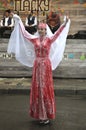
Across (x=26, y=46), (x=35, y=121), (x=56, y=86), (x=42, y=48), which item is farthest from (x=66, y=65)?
(x=42, y=48)

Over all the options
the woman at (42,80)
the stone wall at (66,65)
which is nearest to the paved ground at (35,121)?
the woman at (42,80)

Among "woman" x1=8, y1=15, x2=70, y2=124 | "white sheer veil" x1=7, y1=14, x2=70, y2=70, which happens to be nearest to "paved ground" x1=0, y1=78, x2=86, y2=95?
"white sheer veil" x1=7, y1=14, x2=70, y2=70

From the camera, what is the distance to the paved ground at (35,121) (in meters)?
8.04

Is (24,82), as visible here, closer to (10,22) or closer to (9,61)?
(9,61)

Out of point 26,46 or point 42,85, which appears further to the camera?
point 26,46

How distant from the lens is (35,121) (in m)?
8.41

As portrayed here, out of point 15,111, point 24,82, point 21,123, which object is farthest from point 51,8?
point 21,123

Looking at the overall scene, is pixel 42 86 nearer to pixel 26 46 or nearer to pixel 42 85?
pixel 42 85

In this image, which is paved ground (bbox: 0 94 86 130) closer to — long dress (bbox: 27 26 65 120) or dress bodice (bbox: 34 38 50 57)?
long dress (bbox: 27 26 65 120)

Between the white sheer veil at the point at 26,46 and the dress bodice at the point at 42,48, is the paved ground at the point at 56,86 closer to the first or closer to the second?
the white sheer veil at the point at 26,46

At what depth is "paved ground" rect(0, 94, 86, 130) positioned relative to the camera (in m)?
8.04

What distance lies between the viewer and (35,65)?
8.12 metres

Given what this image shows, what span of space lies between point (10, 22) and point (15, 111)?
6.71 m

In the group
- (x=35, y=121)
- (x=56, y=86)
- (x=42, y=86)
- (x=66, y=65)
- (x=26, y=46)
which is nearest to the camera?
(x=42, y=86)
